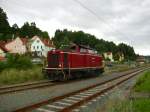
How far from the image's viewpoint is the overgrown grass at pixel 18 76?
29.2 m

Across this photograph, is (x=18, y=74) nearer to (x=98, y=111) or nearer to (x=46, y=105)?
(x=46, y=105)

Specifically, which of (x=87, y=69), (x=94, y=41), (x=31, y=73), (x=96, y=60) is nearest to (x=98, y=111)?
(x=31, y=73)

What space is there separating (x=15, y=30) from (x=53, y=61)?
14154cm

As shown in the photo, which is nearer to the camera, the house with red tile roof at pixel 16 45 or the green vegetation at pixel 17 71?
the green vegetation at pixel 17 71

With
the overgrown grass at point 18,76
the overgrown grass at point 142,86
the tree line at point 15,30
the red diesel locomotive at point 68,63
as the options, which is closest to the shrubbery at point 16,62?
the overgrown grass at point 18,76

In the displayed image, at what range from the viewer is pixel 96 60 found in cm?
4297

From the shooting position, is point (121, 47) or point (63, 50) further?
point (121, 47)

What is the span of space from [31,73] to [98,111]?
21213 millimetres

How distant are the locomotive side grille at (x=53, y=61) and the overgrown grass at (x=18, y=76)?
263 centimetres

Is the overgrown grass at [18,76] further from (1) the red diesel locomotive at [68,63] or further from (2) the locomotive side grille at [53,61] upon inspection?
(2) the locomotive side grille at [53,61]

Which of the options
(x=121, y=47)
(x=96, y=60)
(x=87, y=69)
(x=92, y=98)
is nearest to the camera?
(x=92, y=98)

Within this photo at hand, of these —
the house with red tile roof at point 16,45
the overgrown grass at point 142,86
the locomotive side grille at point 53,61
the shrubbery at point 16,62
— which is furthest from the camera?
the house with red tile roof at point 16,45

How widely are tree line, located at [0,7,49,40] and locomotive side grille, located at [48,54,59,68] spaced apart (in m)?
110

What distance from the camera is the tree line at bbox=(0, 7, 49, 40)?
145438 millimetres
